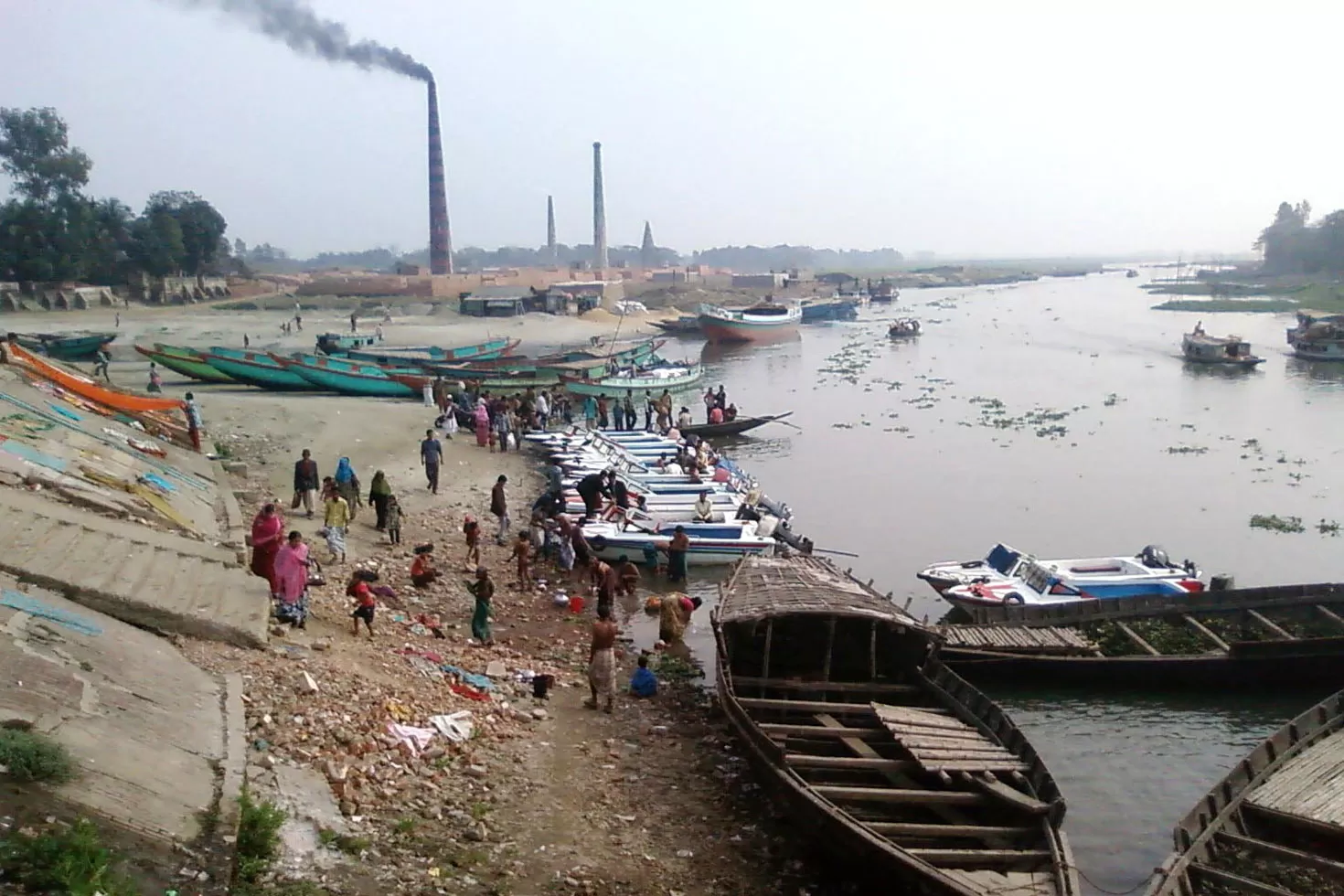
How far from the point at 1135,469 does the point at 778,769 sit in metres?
22.7

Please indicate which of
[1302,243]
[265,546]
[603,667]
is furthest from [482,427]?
[1302,243]

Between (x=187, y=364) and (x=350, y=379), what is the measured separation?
5089 millimetres

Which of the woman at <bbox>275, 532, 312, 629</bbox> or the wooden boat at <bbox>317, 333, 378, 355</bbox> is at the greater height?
the wooden boat at <bbox>317, 333, 378, 355</bbox>

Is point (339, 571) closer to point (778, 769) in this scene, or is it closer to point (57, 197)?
point (778, 769)

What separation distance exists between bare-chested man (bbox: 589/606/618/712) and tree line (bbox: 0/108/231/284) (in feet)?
193

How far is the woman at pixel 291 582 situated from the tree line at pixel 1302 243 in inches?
4384

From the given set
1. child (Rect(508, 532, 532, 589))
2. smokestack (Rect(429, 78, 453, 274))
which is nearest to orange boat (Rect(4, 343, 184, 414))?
child (Rect(508, 532, 532, 589))

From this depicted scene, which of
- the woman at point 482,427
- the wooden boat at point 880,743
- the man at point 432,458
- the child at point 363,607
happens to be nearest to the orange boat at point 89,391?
the man at point 432,458

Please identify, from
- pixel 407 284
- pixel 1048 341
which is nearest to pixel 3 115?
pixel 407 284

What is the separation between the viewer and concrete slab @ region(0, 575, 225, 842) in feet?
19.8

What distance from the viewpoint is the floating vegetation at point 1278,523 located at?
2174cm

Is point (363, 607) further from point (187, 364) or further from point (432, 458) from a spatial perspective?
point (187, 364)

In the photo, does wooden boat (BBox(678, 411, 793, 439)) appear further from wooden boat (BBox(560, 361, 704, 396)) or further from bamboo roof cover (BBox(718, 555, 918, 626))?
bamboo roof cover (BBox(718, 555, 918, 626))

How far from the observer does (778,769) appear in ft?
28.4
